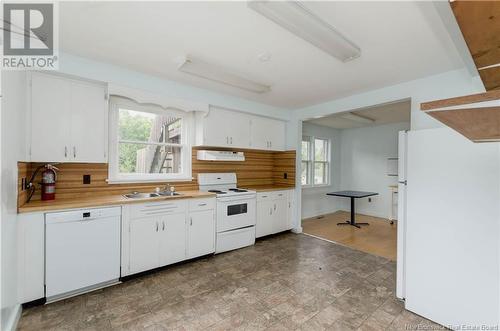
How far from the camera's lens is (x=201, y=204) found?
3357 millimetres

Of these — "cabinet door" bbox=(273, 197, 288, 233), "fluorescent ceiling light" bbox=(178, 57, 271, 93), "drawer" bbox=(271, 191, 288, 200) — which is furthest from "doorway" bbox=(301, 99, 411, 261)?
"fluorescent ceiling light" bbox=(178, 57, 271, 93)

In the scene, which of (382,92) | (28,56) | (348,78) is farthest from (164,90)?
(382,92)

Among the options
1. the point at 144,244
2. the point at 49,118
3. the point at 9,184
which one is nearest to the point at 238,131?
the point at 144,244

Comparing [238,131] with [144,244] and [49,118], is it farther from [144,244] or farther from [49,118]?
[49,118]

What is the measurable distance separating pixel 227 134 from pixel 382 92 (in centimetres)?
249

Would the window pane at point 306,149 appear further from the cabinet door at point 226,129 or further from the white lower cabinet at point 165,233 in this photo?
the white lower cabinet at point 165,233

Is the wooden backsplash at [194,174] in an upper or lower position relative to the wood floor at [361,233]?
upper

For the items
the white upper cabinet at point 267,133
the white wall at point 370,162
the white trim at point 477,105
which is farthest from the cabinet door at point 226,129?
the white wall at point 370,162

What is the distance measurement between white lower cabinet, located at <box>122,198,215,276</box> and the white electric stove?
17cm

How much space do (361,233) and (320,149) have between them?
8.82ft

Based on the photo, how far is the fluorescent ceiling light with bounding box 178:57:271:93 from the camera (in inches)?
106

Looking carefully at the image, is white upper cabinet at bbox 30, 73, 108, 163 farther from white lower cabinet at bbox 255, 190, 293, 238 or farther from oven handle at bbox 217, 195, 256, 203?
white lower cabinet at bbox 255, 190, 293, 238

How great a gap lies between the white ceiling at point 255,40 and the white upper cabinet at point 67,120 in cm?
43

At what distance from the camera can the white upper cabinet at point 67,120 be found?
2.44 metres
